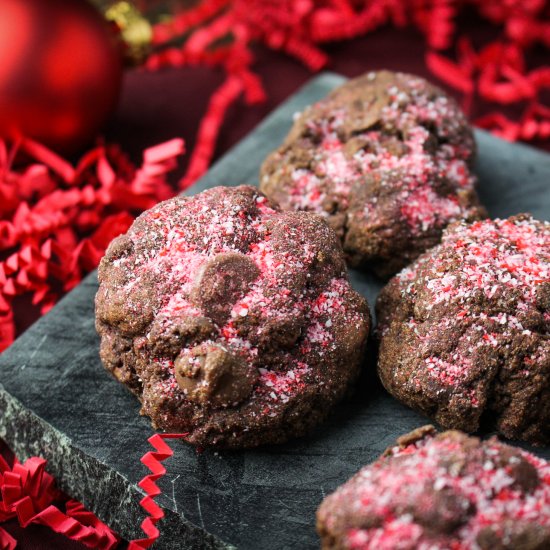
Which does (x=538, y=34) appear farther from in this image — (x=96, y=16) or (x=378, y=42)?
(x=96, y=16)

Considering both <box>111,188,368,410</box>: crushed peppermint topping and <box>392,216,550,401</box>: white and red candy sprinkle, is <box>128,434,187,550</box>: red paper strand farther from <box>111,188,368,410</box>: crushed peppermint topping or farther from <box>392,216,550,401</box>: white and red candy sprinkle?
<box>392,216,550,401</box>: white and red candy sprinkle

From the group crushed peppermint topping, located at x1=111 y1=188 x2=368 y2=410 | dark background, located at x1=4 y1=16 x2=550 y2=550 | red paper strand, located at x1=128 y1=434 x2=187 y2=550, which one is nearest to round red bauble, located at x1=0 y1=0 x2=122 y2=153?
dark background, located at x1=4 y1=16 x2=550 y2=550

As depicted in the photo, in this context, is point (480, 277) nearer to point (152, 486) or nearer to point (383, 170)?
point (383, 170)

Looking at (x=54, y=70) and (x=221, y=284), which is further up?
(x=54, y=70)

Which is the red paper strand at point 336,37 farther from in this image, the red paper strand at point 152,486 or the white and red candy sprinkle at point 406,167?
the red paper strand at point 152,486

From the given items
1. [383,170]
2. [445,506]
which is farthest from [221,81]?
[445,506]

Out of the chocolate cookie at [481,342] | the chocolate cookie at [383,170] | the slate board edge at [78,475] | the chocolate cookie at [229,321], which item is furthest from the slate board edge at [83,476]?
the chocolate cookie at [383,170]

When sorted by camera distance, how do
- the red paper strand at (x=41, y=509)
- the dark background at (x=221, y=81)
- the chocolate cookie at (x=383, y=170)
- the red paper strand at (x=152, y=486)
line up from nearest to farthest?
1. the red paper strand at (x=152, y=486)
2. the red paper strand at (x=41, y=509)
3. the chocolate cookie at (x=383, y=170)
4. the dark background at (x=221, y=81)
